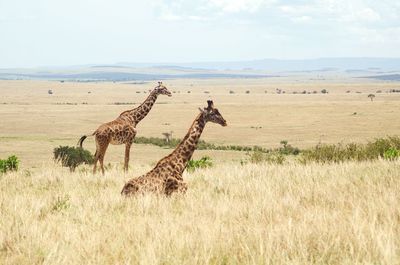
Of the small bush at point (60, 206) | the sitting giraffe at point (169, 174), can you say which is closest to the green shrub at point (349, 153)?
the sitting giraffe at point (169, 174)

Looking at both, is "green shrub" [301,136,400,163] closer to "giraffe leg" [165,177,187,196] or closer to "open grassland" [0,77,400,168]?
"giraffe leg" [165,177,187,196]

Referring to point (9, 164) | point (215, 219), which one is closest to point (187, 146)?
point (215, 219)

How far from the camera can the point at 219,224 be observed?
6246 millimetres

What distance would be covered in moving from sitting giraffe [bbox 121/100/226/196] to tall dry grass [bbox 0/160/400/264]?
12.9 inches

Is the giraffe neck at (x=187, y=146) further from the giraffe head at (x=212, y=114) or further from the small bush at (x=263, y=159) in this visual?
the small bush at (x=263, y=159)

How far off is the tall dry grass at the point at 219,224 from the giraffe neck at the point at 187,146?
575 millimetres

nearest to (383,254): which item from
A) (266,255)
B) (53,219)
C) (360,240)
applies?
(360,240)

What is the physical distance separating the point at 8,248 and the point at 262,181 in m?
5.67

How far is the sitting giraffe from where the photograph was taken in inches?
357

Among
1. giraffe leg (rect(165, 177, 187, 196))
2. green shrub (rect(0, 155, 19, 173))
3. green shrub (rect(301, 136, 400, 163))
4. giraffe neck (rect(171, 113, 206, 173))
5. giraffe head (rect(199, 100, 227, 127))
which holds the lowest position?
green shrub (rect(0, 155, 19, 173))

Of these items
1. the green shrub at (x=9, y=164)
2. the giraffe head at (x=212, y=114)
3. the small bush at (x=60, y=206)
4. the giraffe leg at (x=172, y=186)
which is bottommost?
the green shrub at (x=9, y=164)

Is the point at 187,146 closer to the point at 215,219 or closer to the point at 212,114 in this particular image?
the point at 212,114

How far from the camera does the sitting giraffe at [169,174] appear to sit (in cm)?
908

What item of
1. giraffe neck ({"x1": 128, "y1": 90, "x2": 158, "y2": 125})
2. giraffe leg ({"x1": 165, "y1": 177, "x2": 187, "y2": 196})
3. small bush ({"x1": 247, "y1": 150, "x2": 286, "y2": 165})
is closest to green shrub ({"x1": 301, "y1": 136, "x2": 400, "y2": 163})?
small bush ({"x1": 247, "y1": 150, "x2": 286, "y2": 165})
